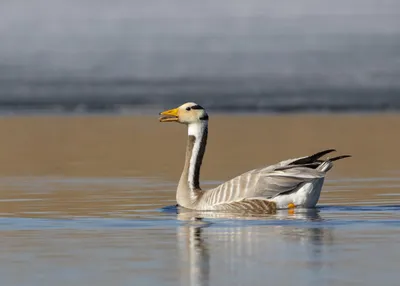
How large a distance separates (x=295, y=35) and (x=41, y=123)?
872 centimetres

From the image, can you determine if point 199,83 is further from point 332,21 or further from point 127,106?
point 332,21

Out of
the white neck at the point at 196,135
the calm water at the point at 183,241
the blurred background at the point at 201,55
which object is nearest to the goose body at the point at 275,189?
the calm water at the point at 183,241

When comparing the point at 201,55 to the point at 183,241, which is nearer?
the point at 183,241

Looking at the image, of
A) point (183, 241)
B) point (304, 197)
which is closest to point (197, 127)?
point (304, 197)

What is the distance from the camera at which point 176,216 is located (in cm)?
1164

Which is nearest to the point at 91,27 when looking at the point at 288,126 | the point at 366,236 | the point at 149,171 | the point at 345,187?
the point at 288,126

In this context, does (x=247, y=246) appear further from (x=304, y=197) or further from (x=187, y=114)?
(x=187, y=114)

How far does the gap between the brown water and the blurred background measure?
384 centimetres

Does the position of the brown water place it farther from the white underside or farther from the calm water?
the white underside

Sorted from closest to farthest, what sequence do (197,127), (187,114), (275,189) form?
(275,189) → (187,114) → (197,127)

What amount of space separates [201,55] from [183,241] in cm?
1843

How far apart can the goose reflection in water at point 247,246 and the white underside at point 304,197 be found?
175mm

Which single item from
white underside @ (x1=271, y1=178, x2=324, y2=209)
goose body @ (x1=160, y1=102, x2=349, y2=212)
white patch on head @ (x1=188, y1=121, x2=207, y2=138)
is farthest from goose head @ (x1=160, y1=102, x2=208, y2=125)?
white underside @ (x1=271, y1=178, x2=324, y2=209)

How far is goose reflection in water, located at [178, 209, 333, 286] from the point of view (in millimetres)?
8242
